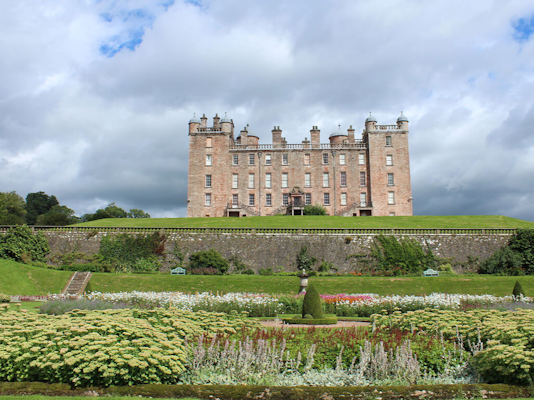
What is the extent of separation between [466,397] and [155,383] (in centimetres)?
487

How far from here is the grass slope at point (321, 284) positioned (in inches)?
823

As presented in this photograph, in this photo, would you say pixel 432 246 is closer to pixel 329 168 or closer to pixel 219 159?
pixel 329 168

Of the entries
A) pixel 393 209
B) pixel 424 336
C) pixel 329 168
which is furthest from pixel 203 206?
pixel 424 336

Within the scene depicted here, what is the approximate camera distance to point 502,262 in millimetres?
27766

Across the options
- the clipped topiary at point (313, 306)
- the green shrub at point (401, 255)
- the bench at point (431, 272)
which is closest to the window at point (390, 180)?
the green shrub at point (401, 255)

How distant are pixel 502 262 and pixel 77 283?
26.1 m

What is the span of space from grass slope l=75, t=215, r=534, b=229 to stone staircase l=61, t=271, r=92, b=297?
30.5 feet

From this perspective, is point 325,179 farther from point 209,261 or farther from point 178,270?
point 178,270

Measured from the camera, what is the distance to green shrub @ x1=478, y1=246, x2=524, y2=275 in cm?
2741

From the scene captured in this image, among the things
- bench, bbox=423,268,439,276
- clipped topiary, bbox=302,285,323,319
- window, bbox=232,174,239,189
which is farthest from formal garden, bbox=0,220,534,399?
window, bbox=232,174,239,189

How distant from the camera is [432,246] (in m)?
29.2

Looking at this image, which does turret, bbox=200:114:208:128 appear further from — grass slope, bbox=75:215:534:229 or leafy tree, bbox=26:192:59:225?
leafy tree, bbox=26:192:59:225

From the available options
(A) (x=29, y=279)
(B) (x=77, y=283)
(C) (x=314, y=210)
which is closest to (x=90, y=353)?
(B) (x=77, y=283)

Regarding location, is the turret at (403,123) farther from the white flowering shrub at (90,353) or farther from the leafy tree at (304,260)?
the white flowering shrub at (90,353)
